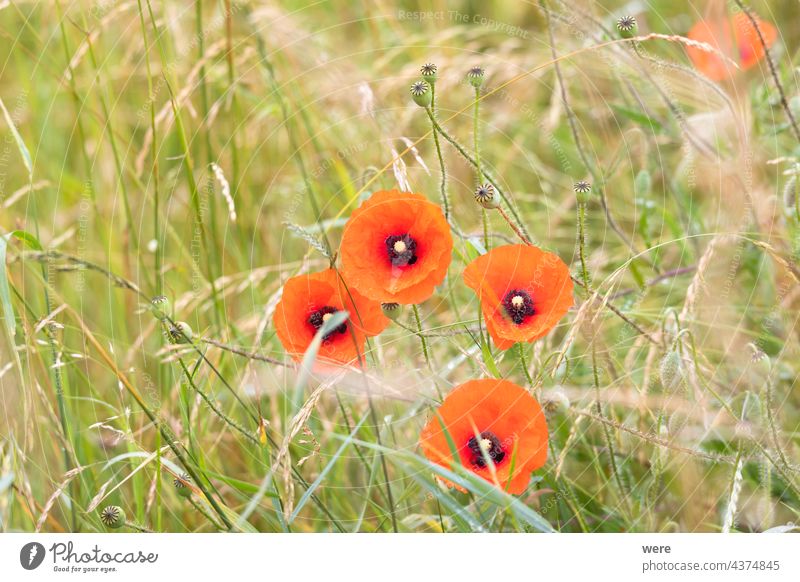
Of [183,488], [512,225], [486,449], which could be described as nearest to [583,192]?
[512,225]

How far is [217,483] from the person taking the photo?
1225 millimetres

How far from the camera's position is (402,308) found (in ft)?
3.34

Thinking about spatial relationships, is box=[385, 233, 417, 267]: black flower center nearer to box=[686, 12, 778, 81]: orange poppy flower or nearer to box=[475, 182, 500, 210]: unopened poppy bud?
box=[475, 182, 500, 210]: unopened poppy bud

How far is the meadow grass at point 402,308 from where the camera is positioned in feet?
3.50

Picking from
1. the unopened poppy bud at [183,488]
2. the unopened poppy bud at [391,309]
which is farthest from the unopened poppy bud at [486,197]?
the unopened poppy bud at [183,488]

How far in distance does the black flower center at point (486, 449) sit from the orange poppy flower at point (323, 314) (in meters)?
0.17

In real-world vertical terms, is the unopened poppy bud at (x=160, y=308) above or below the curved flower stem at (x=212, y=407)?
above

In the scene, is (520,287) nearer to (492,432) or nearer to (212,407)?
(492,432)

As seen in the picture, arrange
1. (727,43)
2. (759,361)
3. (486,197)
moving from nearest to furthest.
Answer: (486,197)
(759,361)
(727,43)

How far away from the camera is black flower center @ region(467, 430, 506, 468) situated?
36.9 inches

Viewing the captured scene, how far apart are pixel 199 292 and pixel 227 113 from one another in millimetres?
456
